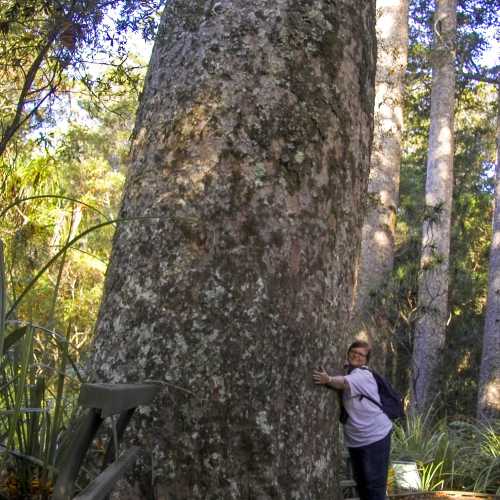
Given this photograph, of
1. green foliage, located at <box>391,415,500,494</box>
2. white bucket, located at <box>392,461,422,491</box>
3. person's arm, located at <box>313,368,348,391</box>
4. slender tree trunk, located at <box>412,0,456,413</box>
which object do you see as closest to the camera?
person's arm, located at <box>313,368,348,391</box>

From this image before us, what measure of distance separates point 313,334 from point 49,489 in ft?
2.80

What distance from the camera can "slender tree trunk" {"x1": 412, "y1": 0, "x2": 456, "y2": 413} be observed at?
1429 centimetres

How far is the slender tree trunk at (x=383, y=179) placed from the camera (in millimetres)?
9352

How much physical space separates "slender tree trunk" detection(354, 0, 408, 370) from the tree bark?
683 centimetres

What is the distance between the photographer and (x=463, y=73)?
1984cm

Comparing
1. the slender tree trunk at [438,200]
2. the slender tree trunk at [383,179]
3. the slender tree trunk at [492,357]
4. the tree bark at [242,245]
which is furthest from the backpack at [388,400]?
the slender tree trunk at [492,357]

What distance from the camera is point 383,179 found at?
10.1 meters

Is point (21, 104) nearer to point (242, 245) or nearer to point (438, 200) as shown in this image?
point (242, 245)

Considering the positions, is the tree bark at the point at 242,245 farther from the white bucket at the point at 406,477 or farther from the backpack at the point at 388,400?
the white bucket at the point at 406,477

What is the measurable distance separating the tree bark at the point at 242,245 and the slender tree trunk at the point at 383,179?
6.83 meters

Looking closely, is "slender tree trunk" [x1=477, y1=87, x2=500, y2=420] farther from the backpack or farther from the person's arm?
the person's arm

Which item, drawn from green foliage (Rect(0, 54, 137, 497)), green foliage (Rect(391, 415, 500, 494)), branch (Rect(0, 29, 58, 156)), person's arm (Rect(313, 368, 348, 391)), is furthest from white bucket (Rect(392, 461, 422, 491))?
person's arm (Rect(313, 368, 348, 391))

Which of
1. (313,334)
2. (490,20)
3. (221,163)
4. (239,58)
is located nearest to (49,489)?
(313,334)

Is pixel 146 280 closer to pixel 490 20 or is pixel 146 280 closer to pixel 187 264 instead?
pixel 187 264
